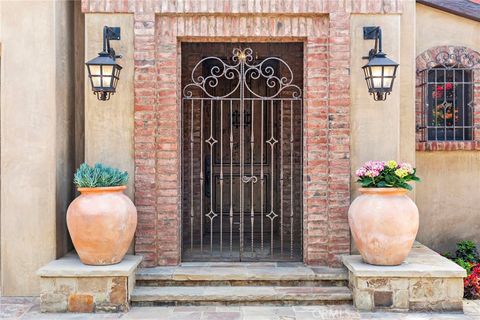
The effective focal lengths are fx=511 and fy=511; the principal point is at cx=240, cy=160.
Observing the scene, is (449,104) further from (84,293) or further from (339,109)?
(84,293)

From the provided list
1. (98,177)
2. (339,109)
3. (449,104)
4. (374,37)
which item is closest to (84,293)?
(98,177)

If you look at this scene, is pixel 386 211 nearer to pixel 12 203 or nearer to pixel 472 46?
pixel 472 46

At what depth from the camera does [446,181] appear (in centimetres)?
671

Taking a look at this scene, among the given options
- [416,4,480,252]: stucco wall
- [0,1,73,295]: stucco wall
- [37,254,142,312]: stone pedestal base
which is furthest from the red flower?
[0,1,73,295]: stucco wall

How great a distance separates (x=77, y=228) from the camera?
16.3 feet

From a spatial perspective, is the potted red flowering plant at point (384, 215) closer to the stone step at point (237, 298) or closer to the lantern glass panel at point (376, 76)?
the stone step at point (237, 298)

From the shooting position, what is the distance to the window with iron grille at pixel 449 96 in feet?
21.8

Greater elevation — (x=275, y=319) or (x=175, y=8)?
(x=175, y=8)

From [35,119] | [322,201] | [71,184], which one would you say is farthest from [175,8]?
[322,201]

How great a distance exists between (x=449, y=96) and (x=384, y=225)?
2.69 metres

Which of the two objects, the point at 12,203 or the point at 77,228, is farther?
the point at 12,203

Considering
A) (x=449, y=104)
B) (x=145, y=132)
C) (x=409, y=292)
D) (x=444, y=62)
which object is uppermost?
(x=444, y=62)

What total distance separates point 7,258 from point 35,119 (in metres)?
1.50

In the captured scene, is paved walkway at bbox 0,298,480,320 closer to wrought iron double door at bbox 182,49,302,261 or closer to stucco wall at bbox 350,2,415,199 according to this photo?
stucco wall at bbox 350,2,415,199
